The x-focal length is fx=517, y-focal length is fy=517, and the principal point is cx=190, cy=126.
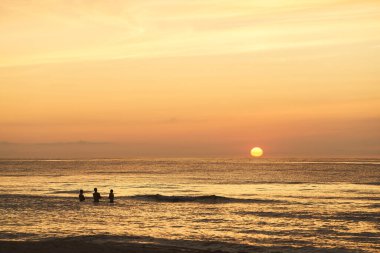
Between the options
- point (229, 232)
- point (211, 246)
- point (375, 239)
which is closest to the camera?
point (211, 246)

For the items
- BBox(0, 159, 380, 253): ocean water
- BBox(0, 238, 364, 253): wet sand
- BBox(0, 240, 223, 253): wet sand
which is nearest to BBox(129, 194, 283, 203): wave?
BBox(0, 159, 380, 253): ocean water

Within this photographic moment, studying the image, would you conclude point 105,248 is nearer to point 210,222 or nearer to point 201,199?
point 210,222

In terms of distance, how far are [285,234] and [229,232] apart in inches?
138

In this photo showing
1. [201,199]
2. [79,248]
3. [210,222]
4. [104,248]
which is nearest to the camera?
[79,248]

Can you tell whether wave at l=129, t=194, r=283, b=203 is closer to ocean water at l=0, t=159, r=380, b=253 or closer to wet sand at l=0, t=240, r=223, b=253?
ocean water at l=0, t=159, r=380, b=253

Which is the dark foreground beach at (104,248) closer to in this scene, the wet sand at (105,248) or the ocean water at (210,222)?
the wet sand at (105,248)

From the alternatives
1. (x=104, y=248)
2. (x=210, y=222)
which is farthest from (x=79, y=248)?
(x=210, y=222)

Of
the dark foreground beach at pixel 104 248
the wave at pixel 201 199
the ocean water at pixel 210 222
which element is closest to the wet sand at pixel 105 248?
the dark foreground beach at pixel 104 248

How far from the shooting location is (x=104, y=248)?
84.5 feet

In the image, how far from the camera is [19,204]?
159ft

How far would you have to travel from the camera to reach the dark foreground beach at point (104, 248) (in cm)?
2516

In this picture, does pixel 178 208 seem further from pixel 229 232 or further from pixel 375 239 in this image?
pixel 375 239

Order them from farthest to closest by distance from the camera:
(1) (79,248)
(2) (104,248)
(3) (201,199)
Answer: (3) (201,199) → (2) (104,248) → (1) (79,248)

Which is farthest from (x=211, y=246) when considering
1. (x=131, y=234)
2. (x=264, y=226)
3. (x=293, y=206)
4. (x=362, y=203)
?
(x=362, y=203)
